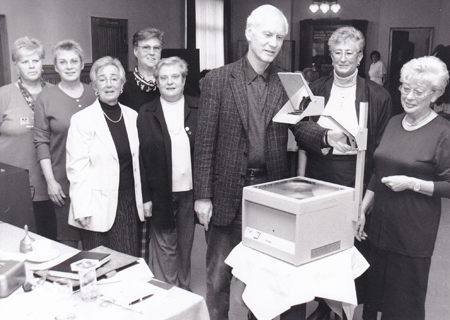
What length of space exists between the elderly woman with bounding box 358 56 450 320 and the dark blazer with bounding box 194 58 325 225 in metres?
0.41

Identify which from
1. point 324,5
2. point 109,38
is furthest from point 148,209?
point 324,5

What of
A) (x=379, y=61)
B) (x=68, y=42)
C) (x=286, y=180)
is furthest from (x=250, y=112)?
(x=379, y=61)

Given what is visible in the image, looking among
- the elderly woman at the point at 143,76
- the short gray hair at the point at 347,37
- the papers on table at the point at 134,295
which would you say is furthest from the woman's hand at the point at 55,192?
the short gray hair at the point at 347,37

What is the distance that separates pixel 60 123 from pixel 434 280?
2830 millimetres

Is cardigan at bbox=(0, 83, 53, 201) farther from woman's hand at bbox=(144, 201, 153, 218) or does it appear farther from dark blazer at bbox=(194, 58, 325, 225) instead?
dark blazer at bbox=(194, 58, 325, 225)

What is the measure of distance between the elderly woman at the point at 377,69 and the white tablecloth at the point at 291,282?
9024mm

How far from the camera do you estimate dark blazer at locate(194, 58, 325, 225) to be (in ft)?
7.34

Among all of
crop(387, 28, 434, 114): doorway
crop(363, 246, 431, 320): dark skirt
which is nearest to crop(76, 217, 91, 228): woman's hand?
crop(363, 246, 431, 320): dark skirt

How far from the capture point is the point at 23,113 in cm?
299

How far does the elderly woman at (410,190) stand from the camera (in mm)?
2127

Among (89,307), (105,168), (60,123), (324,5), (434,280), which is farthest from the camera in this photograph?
(324,5)

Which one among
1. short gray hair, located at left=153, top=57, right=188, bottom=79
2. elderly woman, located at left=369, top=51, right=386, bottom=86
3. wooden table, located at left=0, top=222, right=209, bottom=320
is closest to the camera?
wooden table, located at left=0, top=222, right=209, bottom=320

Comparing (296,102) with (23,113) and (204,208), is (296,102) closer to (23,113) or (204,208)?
(204,208)

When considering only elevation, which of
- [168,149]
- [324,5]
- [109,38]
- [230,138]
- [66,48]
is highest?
[324,5]
